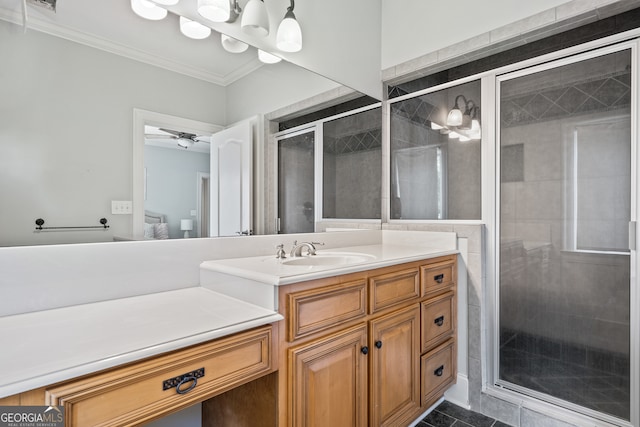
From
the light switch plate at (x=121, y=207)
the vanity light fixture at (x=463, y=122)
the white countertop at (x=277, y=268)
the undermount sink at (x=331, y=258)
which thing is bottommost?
the undermount sink at (x=331, y=258)

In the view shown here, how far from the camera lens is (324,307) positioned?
1231mm

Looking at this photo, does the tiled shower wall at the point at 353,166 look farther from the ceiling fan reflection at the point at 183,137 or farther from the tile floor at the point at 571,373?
the tile floor at the point at 571,373

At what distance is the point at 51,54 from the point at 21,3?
0.15m

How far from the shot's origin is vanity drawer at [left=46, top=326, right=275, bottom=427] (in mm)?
702

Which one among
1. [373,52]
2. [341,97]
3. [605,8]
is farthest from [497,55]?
[341,97]

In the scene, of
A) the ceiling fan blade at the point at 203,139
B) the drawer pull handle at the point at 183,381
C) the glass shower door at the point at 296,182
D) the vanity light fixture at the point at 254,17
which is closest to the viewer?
the drawer pull handle at the point at 183,381

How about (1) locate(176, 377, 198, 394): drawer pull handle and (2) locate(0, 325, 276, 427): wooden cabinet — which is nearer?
(2) locate(0, 325, 276, 427): wooden cabinet

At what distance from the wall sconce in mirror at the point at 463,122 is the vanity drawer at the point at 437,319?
97 cm

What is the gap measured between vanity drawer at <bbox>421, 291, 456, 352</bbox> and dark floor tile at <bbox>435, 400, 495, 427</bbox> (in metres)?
0.46

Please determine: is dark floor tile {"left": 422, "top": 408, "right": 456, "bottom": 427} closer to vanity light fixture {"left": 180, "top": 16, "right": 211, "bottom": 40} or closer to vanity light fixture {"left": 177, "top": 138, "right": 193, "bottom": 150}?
vanity light fixture {"left": 177, "top": 138, "right": 193, "bottom": 150}

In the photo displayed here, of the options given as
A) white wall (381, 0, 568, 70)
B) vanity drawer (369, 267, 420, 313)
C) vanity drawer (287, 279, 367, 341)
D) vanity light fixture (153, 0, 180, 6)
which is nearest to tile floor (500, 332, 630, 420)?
vanity drawer (369, 267, 420, 313)

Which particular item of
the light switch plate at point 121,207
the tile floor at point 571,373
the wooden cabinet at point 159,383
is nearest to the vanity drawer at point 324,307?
the wooden cabinet at point 159,383

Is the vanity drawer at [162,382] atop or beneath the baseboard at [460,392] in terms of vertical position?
atop

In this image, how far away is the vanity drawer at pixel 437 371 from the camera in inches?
68.4
